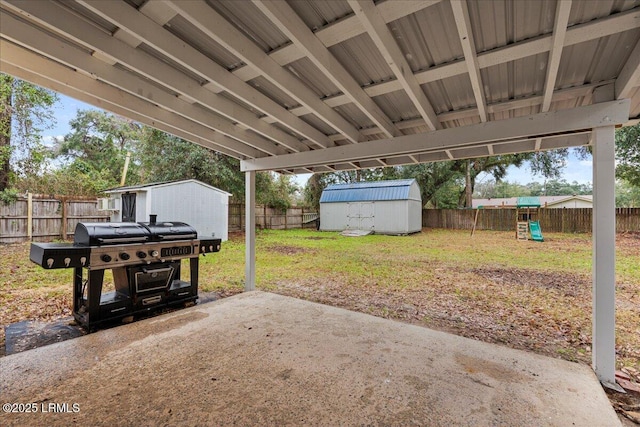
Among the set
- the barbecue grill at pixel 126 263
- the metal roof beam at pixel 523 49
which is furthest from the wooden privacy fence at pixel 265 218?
the metal roof beam at pixel 523 49

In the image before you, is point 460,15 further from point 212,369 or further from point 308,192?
point 308,192

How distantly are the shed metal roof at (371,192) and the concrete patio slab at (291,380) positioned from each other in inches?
444

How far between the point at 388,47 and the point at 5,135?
37.0 ft

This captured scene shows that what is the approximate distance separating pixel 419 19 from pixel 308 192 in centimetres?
1927

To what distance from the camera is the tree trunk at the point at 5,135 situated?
25.2 feet

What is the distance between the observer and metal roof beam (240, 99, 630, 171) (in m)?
2.14

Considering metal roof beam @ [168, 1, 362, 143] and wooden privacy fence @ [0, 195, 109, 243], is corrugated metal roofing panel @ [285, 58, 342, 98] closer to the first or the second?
metal roof beam @ [168, 1, 362, 143]

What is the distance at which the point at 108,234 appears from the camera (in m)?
3.04

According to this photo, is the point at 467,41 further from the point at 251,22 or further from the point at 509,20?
the point at 251,22

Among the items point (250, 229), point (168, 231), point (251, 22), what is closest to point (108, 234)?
point (168, 231)

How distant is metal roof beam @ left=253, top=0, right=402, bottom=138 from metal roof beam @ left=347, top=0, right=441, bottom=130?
1.21 feet

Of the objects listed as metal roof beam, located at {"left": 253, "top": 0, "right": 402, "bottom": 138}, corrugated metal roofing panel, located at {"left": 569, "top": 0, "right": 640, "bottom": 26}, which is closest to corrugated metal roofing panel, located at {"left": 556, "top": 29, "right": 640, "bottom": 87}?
corrugated metal roofing panel, located at {"left": 569, "top": 0, "right": 640, "bottom": 26}

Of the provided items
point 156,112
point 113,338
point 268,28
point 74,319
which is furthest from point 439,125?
point 74,319

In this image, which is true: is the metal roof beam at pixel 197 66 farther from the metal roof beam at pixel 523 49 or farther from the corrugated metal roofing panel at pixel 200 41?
the metal roof beam at pixel 523 49
